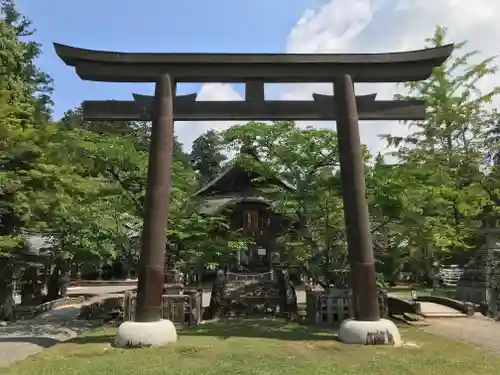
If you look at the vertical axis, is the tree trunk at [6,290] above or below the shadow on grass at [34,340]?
above

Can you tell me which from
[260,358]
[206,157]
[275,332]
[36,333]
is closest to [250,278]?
[275,332]

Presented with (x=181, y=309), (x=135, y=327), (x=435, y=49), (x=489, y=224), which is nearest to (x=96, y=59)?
(x=135, y=327)

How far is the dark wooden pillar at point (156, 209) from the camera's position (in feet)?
29.5

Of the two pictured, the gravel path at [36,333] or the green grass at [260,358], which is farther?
the gravel path at [36,333]

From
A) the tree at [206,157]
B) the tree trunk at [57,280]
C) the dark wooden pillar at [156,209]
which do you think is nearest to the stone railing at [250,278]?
the dark wooden pillar at [156,209]

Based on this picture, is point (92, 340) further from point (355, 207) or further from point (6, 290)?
point (6, 290)

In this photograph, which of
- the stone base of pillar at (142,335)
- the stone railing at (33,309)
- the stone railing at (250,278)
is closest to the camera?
the stone base of pillar at (142,335)

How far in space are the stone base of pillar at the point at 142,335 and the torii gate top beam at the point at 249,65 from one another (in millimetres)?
5543

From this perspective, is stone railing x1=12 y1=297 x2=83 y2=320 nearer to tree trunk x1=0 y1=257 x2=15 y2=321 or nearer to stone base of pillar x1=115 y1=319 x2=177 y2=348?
tree trunk x1=0 y1=257 x2=15 y2=321

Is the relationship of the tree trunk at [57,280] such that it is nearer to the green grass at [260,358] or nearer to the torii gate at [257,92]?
the green grass at [260,358]

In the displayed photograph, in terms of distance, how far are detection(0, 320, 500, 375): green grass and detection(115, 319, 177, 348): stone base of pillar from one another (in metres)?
0.24

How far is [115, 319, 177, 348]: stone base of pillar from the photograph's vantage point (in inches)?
332

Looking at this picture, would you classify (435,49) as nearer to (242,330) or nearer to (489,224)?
(242,330)

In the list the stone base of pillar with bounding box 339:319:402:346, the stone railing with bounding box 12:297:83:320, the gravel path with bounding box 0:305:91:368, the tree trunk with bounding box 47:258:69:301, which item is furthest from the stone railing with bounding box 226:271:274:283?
the tree trunk with bounding box 47:258:69:301
